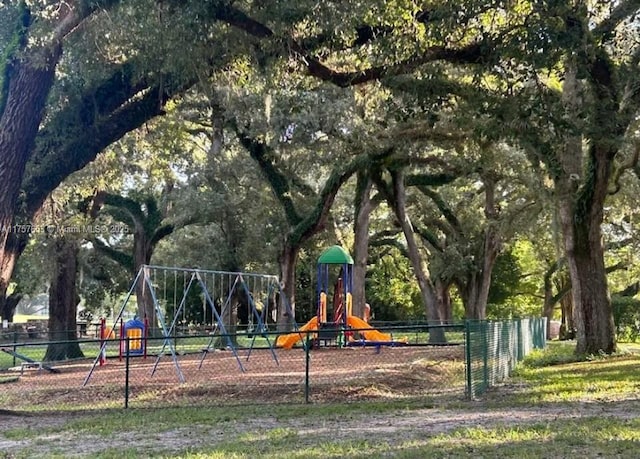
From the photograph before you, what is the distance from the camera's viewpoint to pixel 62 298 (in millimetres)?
23141

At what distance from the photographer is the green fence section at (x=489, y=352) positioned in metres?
11.5

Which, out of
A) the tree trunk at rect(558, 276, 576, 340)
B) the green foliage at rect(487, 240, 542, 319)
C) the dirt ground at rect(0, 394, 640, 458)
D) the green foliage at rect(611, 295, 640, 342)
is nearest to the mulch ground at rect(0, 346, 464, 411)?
the dirt ground at rect(0, 394, 640, 458)

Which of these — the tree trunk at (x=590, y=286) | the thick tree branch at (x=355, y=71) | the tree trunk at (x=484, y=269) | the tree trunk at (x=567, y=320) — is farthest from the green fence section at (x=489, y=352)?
the tree trunk at (x=567, y=320)

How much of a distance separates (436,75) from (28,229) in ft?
24.7

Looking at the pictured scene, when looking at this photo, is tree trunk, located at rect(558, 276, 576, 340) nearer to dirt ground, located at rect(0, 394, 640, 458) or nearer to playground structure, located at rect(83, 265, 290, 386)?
playground structure, located at rect(83, 265, 290, 386)

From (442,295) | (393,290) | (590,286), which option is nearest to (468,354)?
(590,286)

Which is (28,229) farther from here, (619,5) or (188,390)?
(619,5)

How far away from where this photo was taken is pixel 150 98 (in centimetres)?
1370

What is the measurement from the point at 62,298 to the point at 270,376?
10.8 meters

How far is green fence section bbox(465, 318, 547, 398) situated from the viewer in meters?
11.5

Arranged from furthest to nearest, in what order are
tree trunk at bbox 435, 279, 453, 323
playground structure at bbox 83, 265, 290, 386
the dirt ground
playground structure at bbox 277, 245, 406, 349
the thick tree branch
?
tree trunk at bbox 435, 279, 453, 323, playground structure at bbox 277, 245, 406, 349, playground structure at bbox 83, 265, 290, 386, the thick tree branch, the dirt ground

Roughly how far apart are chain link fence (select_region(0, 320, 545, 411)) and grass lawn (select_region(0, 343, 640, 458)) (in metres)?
0.86

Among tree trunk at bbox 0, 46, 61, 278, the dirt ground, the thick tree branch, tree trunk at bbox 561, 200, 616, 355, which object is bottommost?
the dirt ground

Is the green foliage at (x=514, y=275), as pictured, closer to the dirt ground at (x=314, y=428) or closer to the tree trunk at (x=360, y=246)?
the tree trunk at (x=360, y=246)
